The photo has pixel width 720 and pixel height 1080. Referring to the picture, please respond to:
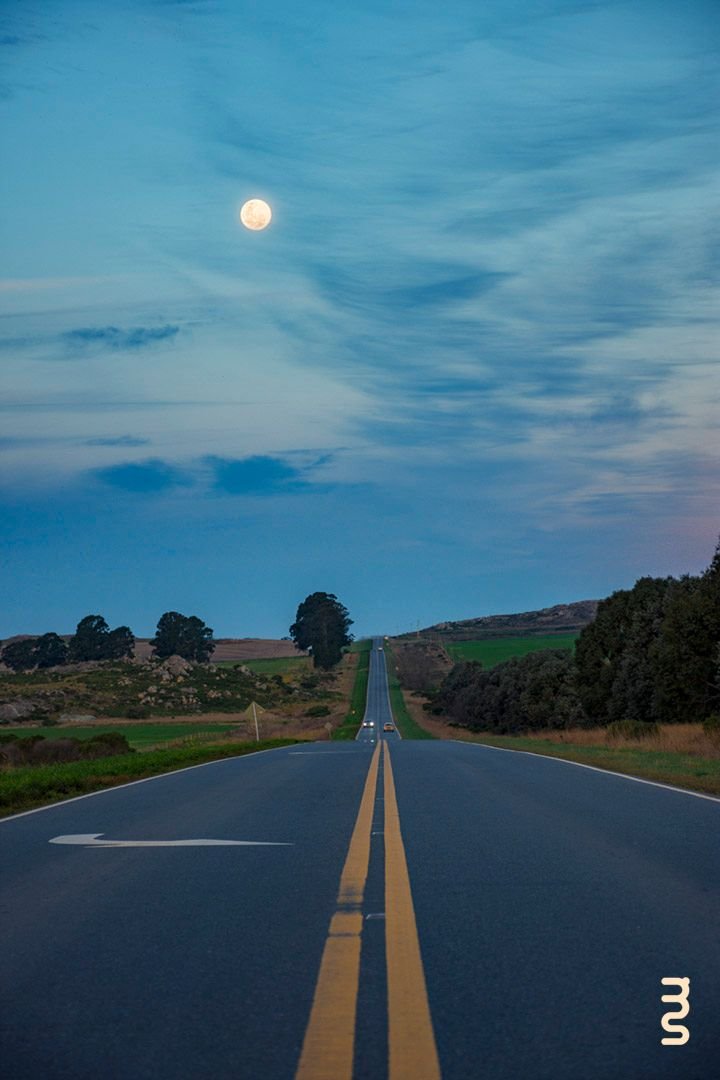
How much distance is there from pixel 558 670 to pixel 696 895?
62.1 metres

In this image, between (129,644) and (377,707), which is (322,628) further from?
(377,707)

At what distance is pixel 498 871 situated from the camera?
8820mm

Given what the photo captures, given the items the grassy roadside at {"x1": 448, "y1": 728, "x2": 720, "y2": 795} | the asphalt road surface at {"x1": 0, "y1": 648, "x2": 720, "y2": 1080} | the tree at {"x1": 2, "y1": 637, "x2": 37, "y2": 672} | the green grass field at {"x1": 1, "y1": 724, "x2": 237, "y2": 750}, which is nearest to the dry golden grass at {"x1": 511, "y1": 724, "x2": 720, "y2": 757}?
the grassy roadside at {"x1": 448, "y1": 728, "x2": 720, "y2": 795}

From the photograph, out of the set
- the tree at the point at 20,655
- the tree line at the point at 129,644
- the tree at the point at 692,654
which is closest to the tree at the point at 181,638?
the tree line at the point at 129,644

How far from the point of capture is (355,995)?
537 cm

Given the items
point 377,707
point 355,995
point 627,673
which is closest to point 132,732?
point 377,707

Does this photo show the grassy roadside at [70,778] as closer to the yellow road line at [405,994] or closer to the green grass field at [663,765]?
the green grass field at [663,765]

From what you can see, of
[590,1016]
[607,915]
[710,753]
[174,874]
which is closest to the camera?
[590,1016]

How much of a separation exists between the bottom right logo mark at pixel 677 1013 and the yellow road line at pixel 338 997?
133 cm

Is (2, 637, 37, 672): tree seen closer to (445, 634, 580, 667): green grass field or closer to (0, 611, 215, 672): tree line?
(0, 611, 215, 672): tree line

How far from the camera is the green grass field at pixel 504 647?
157875mm

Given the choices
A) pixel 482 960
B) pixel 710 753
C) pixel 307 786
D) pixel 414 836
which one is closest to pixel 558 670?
pixel 710 753

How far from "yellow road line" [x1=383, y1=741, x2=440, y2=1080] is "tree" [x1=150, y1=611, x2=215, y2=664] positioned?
170 m

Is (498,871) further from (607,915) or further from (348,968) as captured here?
(348,968)
